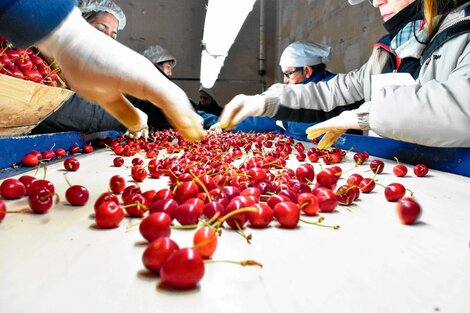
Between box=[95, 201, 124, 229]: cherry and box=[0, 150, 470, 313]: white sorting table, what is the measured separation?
15mm

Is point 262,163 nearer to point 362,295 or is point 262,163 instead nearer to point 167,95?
point 167,95

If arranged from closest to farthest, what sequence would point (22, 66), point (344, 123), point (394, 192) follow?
point (394, 192) → point (22, 66) → point (344, 123)

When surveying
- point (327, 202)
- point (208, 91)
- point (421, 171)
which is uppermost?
point (327, 202)

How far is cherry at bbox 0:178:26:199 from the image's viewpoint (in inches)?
35.1

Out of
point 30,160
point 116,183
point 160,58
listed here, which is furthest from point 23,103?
point 160,58

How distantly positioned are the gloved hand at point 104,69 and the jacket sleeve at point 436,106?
2.93 feet

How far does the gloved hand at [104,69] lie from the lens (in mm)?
753

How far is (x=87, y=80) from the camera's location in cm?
81

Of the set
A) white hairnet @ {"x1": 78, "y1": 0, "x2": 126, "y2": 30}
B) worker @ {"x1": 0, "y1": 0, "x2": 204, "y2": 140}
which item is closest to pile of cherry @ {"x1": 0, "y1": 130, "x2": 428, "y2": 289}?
worker @ {"x1": 0, "y1": 0, "x2": 204, "y2": 140}

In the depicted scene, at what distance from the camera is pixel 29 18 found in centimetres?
64

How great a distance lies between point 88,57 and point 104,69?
42mm

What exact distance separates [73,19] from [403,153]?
1553mm

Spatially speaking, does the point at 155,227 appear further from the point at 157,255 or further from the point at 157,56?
the point at 157,56

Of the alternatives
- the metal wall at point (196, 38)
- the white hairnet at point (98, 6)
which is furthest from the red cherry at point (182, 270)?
the metal wall at point (196, 38)
